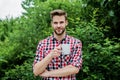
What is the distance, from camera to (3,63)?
9.15 meters

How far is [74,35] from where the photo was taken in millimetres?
7988

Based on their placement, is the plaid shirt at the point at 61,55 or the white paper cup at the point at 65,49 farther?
the plaid shirt at the point at 61,55

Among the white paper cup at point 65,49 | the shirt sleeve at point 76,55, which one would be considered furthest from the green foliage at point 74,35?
the white paper cup at point 65,49

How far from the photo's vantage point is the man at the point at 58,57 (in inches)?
189

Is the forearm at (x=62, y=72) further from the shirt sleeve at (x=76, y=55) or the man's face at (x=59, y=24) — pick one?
the man's face at (x=59, y=24)

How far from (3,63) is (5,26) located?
1.92 m

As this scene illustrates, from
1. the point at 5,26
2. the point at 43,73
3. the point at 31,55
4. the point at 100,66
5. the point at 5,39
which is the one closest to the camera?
the point at 43,73

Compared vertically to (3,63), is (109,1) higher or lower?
higher

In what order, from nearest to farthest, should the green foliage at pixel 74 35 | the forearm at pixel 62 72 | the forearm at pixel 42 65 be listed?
the forearm at pixel 42 65 < the forearm at pixel 62 72 < the green foliage at pixel 74 35

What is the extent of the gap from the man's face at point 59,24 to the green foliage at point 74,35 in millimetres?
2558

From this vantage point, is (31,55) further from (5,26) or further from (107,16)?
(5,26)

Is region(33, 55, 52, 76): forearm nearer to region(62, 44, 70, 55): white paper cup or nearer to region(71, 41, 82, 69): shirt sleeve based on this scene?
region(62, 44, 70, 55): white paper cup

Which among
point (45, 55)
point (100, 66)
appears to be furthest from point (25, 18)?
A: point (45, 55)

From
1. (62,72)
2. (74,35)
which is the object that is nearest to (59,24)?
(62,72)
